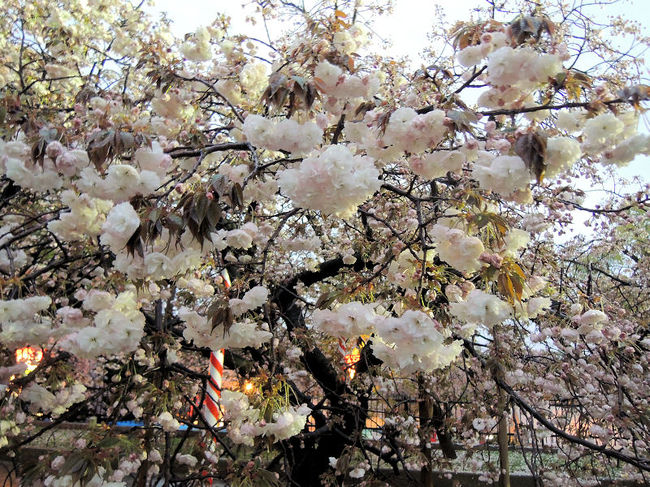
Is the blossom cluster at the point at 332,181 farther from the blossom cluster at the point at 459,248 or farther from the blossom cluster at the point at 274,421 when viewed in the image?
the blossom cluster at the point at 274,421

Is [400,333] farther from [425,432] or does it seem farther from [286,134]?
[425,432]

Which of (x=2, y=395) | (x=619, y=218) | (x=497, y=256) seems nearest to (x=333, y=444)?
(x=2, y=395)

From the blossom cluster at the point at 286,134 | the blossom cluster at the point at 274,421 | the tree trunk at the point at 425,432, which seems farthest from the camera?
the tree trunk at the point at 425,432

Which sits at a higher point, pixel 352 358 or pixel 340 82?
pixel 340 82

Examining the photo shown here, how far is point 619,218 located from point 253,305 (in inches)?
141

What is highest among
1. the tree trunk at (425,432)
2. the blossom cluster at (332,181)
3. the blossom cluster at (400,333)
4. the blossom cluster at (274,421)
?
the blossom cluster at (332,181)

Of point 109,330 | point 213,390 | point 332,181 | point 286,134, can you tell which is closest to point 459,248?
point 332,181

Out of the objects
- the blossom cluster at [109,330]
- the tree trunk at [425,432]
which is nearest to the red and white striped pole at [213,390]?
the blossom cluster at [109,330]

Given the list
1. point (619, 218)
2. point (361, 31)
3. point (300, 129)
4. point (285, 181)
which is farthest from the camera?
point (619, 218)

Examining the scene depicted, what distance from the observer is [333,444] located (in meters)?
4.16

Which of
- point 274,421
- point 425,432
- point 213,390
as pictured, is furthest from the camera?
point 425,432

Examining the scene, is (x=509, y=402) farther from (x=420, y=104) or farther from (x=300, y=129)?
(x=300, y=129)

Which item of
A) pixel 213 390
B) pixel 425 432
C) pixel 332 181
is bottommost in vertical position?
pixel 425 432

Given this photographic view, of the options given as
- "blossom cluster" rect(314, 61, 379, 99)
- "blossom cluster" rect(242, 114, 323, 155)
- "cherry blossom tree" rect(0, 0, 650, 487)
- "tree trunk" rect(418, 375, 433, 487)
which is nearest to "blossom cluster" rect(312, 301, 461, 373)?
"cherry blossom tree" rect(0, 0, 650, 487)
